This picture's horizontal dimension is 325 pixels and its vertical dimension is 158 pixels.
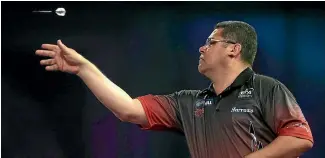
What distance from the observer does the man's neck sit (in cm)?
204

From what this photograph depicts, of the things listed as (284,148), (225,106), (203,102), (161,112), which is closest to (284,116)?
(284,148)

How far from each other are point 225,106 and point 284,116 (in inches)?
9.2

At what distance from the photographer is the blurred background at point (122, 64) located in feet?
9.28

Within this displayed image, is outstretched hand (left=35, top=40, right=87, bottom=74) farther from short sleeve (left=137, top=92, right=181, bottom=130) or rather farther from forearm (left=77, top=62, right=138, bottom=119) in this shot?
short sleeve (left=137, top=92, right=181, bottom=130)

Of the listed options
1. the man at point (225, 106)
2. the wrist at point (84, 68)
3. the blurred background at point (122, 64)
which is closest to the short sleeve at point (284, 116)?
the man at point (225, 106)

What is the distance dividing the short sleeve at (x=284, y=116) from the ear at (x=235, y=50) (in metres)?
0.25

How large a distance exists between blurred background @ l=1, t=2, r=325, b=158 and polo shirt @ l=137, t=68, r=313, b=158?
0.76 meters

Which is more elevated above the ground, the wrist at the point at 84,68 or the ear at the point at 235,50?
the ear at the point at 235,50

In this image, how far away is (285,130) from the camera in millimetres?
1771

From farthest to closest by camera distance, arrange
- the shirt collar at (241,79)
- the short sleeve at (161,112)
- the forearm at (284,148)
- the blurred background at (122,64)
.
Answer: the blurred background at (122,64) → the short sleeve at (161,112) → the shirt collar at (241,79) → the forearm at (284,148)

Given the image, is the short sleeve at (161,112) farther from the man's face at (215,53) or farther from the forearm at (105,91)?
the man's face at (215,53)

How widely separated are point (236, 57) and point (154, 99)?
0.37 m

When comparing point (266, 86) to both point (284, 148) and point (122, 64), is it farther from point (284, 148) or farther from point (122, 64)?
point (122, 64)

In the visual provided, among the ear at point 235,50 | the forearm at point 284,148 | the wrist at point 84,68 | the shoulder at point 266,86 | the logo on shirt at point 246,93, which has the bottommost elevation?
the forearm at point 284,148
